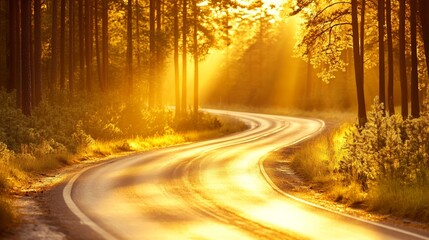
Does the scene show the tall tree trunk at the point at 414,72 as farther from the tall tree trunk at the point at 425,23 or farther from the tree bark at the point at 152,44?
the tree bark at the point at 152,44

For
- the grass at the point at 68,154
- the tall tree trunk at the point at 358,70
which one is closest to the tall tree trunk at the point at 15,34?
the grass at the point at 68,154

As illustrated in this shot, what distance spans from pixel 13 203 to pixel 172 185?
16.3 ft

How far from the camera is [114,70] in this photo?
5800 cm

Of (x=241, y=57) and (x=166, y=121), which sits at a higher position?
(x=241, y=57)

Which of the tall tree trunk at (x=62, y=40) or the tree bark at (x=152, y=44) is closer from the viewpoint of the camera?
the tall tree trunk at (x=62, y=40)

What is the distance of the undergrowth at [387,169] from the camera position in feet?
48.6

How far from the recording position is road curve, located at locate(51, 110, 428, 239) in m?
11.8

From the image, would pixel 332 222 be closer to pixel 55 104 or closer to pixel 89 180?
pixel 89 180

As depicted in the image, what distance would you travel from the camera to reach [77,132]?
100ft

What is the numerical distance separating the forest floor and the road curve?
1.45 ft

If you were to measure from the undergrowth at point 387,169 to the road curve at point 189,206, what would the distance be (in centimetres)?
141

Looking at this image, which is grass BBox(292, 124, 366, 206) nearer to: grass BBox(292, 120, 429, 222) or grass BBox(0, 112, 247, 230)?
grass BBox(292, 120, 429, 222)

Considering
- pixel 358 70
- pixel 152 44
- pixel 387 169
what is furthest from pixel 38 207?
pixel 152 44

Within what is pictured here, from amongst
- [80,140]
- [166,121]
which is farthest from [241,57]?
[80,140]
